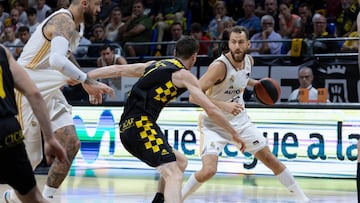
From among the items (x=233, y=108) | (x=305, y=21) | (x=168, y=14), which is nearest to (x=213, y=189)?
(x=233, y=108)

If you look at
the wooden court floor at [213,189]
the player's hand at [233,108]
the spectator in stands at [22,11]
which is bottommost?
the wooden court floor at [213,189]

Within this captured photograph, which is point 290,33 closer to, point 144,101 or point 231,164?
point 231,164

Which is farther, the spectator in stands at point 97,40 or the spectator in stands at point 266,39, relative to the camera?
the spectator in stands at point 97,40

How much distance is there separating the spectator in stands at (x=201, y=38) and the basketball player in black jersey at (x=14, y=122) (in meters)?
9.69

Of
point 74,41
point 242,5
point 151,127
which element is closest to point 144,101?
point 151,127

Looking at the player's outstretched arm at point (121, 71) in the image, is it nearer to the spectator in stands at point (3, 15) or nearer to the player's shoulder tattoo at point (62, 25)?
the player's shoulder tattoo at point (62, 25)

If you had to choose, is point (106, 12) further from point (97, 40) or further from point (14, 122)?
point (14, 122)

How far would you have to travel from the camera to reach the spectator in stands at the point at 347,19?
1515 cm

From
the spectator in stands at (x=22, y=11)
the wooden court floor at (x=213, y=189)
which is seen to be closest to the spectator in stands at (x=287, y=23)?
the wooden court floor at (x=213, y=189)

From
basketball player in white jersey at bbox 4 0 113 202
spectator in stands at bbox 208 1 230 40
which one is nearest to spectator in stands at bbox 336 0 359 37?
spectator in stands at bbox 208 1 230 40

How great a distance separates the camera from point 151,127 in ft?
26.1

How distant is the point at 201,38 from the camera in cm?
1622

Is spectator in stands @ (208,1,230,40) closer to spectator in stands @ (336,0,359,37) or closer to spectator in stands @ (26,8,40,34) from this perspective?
spectator in stands @ (336,0,359,37)

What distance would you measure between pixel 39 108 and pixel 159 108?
2.78m
